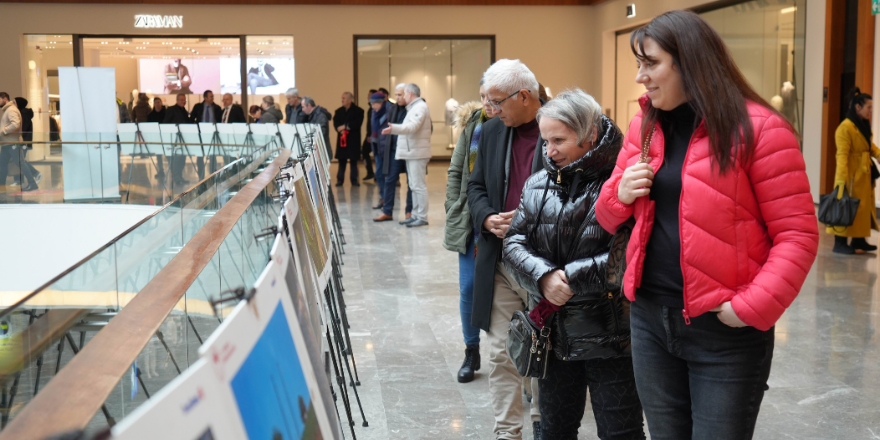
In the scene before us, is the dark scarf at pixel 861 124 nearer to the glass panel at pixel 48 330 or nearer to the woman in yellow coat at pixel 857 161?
the woman in yellow coat at pixel 857 161

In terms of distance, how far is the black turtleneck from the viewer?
1891 millimetres

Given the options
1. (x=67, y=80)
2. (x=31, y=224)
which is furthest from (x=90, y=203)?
(x=67, y=80)

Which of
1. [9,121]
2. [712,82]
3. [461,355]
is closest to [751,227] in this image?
[712,82]

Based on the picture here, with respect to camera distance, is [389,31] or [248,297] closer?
[248,297]

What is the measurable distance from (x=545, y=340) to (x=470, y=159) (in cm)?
130

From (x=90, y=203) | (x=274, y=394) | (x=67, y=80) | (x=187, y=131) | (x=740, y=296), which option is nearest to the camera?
(x=274, y=394)

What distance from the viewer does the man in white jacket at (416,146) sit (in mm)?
9250

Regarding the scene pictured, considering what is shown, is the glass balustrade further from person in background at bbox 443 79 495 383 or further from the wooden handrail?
person in background at bbox 443 79 495 383

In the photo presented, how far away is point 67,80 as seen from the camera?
11.0 metres

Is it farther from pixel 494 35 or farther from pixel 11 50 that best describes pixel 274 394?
pixel 11 50

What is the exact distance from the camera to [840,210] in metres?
7.27

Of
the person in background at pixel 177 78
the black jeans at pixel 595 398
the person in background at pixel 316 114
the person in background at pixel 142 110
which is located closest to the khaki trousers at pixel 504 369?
the black jeans at pixel 595 398

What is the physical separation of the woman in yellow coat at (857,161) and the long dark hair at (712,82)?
248 inches

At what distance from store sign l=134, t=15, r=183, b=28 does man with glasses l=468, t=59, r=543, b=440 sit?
→ 56.4ft
